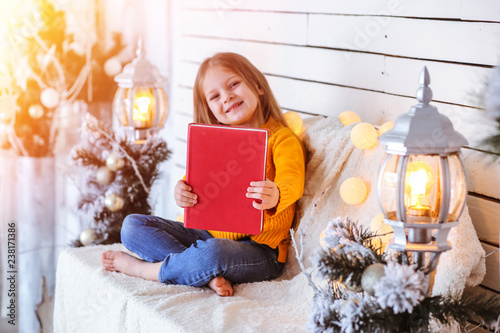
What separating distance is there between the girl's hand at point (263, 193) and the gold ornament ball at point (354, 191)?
0.17m

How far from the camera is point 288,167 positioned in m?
1.51

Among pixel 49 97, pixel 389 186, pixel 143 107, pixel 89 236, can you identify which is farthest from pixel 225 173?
pixel 49 97

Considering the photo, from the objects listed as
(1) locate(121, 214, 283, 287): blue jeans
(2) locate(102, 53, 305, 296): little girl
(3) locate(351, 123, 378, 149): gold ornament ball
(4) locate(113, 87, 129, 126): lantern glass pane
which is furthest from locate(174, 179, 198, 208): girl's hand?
(4) locate(113, 87, 129, 126): lantern glass pane

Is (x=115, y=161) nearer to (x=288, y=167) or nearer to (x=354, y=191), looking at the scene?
(x=288, y=167)

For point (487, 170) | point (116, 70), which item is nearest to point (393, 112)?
point (487, 170)

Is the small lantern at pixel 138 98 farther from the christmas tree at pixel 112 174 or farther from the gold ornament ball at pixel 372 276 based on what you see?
Result: the gold ornament ball at pixel 372 276

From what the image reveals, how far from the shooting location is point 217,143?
4.62 feet

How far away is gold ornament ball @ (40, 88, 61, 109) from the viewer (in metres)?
2.53

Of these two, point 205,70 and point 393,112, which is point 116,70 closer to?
point 205,70

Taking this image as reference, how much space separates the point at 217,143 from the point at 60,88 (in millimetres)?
1442

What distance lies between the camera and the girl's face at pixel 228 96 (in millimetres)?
1656

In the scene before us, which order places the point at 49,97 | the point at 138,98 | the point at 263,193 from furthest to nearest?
the point at 49,97, the point at 138,98, the point at 263,193

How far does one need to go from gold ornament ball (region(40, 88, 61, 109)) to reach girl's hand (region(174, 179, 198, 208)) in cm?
133

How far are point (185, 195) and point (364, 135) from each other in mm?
453
